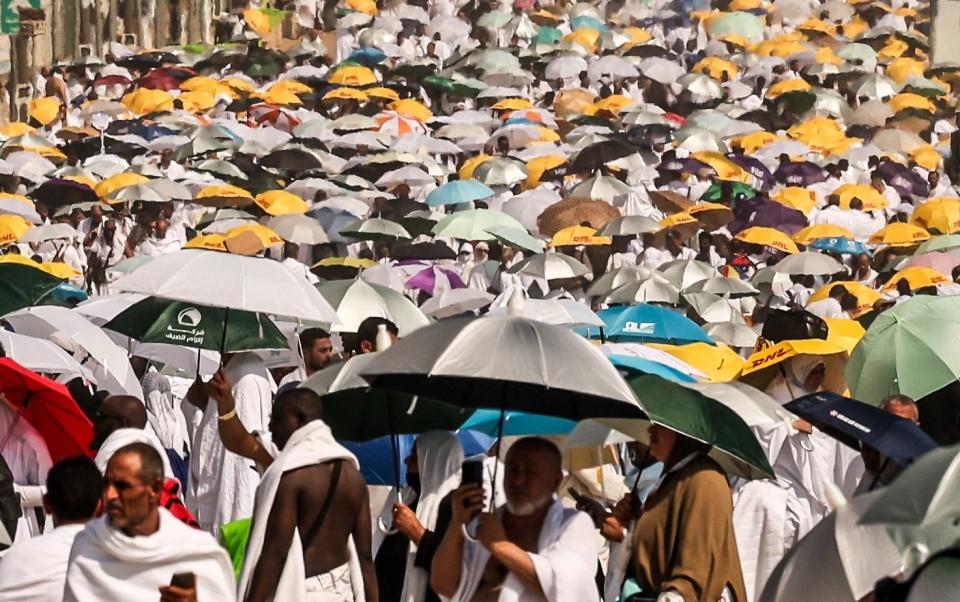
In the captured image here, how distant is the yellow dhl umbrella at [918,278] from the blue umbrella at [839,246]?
3.88 meters

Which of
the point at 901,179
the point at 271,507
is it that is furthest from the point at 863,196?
the point at 271,507

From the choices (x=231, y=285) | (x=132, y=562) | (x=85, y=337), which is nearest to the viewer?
(x=132, y=562)

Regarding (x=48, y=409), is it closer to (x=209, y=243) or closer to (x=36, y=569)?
(x=36, y=569)

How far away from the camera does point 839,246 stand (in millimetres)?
23234

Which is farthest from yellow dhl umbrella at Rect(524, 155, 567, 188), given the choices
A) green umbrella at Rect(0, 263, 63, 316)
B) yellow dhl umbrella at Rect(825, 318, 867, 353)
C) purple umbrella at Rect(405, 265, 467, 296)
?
green umbrella at Rect(0, 263, 63, 316)

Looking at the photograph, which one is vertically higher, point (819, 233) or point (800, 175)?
point (819, 233)

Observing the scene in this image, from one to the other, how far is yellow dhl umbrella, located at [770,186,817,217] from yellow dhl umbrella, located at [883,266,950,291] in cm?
669

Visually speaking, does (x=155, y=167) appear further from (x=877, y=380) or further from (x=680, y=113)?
(x=877, y=380)

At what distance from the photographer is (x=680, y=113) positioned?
120 feet

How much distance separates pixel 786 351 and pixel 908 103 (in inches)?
1012

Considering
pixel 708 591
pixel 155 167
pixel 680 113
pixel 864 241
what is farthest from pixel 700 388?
pixel 680 113

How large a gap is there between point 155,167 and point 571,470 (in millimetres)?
17573

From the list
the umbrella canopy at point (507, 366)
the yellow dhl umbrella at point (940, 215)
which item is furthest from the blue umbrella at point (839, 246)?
the umbrella canopy at point (507, 366)

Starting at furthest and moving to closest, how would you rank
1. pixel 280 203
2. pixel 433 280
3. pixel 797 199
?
pixel 797 199
pixel 280 203
pixel 433 280
